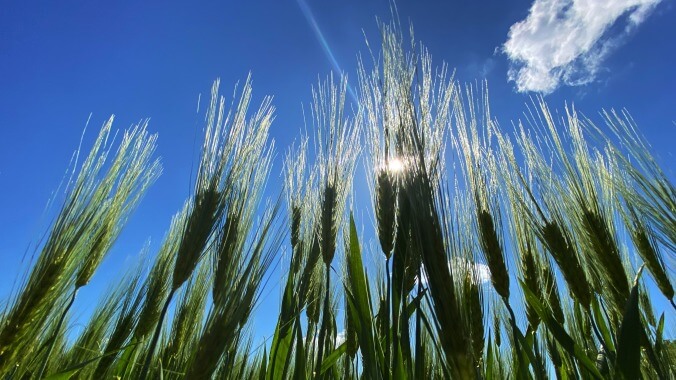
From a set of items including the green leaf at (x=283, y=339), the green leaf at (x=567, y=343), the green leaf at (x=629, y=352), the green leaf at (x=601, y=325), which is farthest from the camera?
the green leaf at (x=601, y=325)

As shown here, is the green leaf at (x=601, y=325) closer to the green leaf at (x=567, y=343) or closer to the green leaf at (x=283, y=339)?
the green leaf at (x=567, y=343)

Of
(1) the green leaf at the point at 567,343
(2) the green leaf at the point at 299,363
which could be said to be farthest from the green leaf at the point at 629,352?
(2) the green leaf at the point at 299,363

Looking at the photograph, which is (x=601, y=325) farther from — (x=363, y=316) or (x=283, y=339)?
(x=283, y=339)

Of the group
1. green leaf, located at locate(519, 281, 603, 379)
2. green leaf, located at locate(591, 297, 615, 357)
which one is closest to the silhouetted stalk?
green leaf, located at locate(519, 281, 603, 379)

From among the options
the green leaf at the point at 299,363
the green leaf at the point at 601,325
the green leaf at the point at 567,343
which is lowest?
the green leaf at the point at 299,363

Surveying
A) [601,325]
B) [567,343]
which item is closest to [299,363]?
[567,343]

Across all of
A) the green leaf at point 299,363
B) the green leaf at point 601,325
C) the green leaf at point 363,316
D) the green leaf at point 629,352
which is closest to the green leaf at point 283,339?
the green leaf at point 299,363

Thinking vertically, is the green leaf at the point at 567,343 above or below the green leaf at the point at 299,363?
above

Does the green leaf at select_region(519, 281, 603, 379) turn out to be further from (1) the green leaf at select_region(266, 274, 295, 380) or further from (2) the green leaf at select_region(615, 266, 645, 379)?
(1) the green leaf at select_region(266, 274, 295, 380)

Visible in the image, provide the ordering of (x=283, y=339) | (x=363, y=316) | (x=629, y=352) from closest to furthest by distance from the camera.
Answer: (x=629, y=352)
(x=363, y=316)
(x=283, y=339)

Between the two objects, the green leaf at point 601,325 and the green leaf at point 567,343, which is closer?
the green leaf at point 567,343

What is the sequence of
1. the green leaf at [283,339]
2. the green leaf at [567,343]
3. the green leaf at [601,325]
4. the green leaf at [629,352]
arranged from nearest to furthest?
1. the green leaf at [629,352]
2. the green leaf at [567,343]
3. the green leaf at [283,339]
4. the green leaf at [601,325]

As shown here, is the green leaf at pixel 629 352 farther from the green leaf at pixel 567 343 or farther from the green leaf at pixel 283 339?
the green leaf at pixel 283 339

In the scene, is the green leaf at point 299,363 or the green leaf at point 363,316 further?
the green leaf at point 299,363
